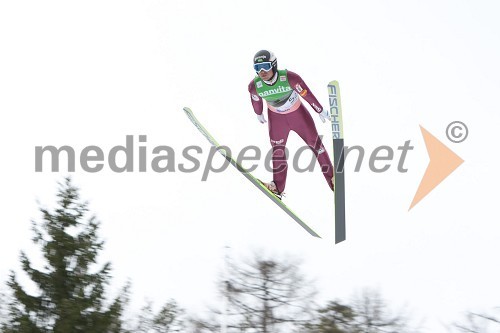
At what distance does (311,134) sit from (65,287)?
3.88 m

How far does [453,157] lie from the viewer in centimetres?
1352

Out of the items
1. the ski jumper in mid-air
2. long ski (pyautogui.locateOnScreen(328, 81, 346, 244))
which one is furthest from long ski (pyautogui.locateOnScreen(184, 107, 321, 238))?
long ski (pyautogui.locateOnScreen(328, 81, 346, 244))

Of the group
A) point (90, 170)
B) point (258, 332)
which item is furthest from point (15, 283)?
point (258, 332)

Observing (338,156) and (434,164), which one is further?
(434,164)

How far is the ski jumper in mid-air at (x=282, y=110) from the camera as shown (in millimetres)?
11008

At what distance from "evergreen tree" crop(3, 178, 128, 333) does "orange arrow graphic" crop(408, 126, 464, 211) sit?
14.6 feet

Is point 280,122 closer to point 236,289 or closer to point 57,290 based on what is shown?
point 57,290

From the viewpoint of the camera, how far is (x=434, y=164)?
12.6 meters

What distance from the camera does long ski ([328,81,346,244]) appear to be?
11.0 m

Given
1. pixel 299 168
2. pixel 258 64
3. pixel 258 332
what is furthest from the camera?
pixel 258 332

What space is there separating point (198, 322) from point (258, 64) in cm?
605

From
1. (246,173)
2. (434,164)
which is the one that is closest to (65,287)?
(246,173)

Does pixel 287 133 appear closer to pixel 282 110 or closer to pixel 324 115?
pixel 282 110

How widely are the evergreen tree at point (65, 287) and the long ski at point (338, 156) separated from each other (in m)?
2.88
